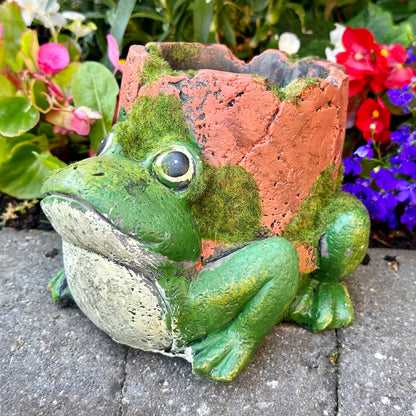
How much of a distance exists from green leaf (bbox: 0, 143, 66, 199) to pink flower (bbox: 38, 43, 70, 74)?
1.16 ft

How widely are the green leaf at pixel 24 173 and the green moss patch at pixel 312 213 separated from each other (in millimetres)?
1153

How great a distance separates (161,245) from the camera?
3.99 feet

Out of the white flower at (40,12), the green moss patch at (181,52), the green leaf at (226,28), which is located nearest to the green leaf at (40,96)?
the white flower at (40,12)

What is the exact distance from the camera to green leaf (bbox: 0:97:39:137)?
1.92 meters

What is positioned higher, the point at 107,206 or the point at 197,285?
the point at 107,206

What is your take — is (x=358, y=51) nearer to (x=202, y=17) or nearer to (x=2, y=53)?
(x=202, y=17)

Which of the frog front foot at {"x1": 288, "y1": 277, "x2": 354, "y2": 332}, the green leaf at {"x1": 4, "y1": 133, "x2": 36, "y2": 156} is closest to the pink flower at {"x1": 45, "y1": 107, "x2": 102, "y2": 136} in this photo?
the green leaf at {"x1": 4, "y1": 133, "x2": 36, "y2": 156}

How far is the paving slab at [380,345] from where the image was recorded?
4.44 ft

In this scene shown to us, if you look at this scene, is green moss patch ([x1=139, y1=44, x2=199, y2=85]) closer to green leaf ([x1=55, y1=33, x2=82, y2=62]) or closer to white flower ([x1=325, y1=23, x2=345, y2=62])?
green leaf ([x1=55, y1=33, x2=82, y2=62])

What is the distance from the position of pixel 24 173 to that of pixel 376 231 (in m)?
1.65

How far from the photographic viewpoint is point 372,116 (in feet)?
6.94

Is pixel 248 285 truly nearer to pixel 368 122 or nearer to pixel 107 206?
pixel 107 206

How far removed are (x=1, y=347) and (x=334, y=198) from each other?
3.81ft

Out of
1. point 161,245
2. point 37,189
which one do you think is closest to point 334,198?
point 161,245
